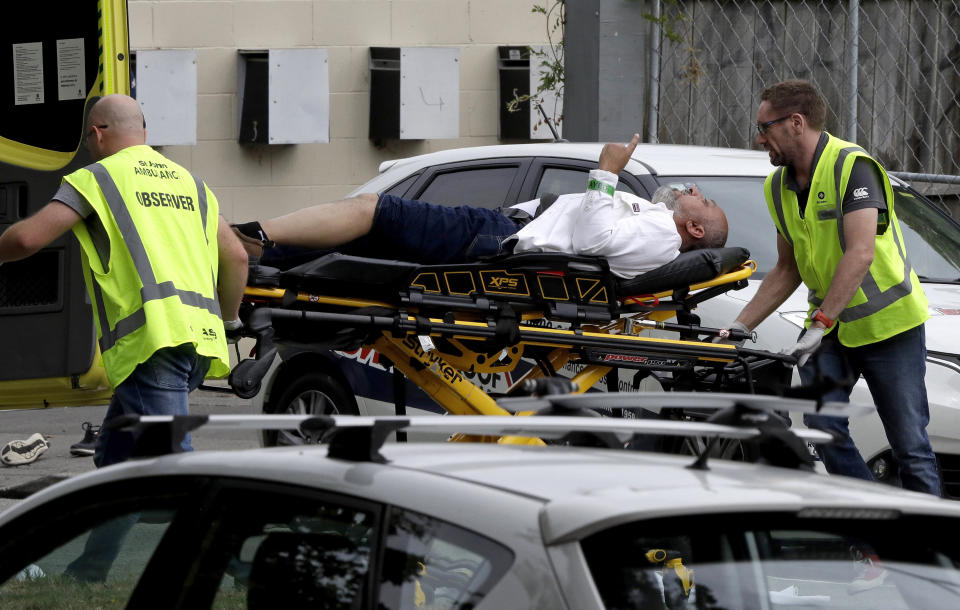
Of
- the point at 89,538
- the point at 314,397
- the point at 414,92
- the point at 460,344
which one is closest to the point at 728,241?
the point at 460,344

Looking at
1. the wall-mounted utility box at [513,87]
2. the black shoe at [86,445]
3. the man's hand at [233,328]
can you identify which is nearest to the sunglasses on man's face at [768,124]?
the man's hand at [233,328]

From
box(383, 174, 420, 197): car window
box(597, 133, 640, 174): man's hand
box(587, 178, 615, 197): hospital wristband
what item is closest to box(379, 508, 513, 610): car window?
box(587, 178, 615, 197): hospital wristband

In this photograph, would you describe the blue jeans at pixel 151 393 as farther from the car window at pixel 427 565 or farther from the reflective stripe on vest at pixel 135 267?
the car window at pixel 427 565

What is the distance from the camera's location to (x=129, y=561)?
10.1 ft

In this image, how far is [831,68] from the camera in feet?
32.1

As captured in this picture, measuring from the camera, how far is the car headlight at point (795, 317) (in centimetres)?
589

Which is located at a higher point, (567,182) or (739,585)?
(567,182)

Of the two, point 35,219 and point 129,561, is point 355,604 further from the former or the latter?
point 35,219

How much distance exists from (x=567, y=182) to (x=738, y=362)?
6.08 ft

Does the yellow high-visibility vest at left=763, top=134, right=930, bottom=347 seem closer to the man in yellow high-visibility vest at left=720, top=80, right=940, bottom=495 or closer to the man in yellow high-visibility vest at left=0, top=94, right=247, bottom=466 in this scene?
the man in yellow high-visibility vest at left=720, top=80, right=940, bottom=495

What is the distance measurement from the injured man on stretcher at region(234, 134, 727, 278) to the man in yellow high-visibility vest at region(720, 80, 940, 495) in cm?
47

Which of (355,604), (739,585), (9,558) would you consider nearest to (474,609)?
(355,604)

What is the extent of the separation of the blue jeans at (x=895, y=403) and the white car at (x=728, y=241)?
0.31m

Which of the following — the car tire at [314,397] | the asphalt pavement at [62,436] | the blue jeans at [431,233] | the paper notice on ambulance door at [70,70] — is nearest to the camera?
the blue jeans at [431,233]
